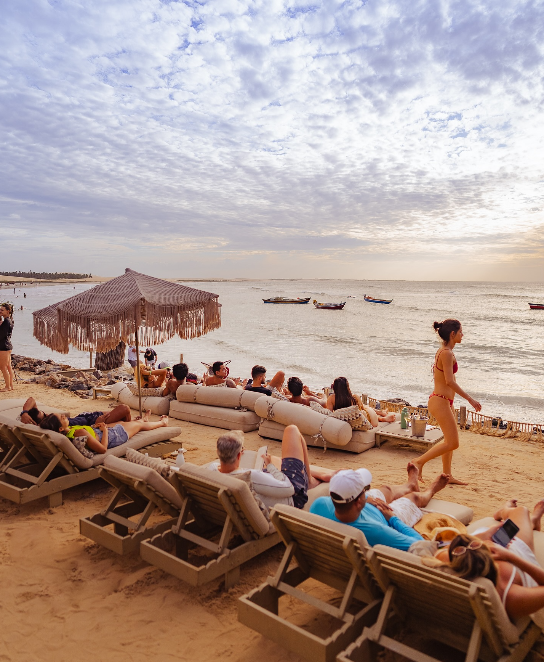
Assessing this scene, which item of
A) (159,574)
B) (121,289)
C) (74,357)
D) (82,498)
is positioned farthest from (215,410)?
(74,357)

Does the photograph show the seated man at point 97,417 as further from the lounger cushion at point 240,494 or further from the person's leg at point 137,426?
the lounger cushion at point 240,494

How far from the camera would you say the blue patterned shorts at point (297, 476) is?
12.9 feet

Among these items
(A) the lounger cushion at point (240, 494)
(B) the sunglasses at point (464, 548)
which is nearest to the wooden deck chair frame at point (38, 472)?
(A) the lounger cushion at point (240, 494)

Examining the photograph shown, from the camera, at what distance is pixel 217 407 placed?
27.7 ft

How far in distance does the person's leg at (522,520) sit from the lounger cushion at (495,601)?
787 mm

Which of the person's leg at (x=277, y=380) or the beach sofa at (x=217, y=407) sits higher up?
Answer: the person's leg at (x=277, y=380)

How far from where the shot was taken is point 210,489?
3398mm

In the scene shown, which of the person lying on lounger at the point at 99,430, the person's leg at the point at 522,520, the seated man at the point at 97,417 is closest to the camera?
the person's leg at the point at 522,520

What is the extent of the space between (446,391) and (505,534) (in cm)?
267

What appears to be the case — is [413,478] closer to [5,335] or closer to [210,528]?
[210,528]

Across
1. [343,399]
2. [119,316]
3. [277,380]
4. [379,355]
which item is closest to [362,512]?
[343,399]

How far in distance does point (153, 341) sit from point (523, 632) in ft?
17.7

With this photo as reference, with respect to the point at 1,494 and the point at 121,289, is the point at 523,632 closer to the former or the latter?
the point at 1,494


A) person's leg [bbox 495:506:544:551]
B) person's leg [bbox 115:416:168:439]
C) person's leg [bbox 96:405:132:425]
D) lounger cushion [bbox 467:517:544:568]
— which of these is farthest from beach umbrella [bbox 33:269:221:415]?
person's leg [bbox 495:506:544:551]
